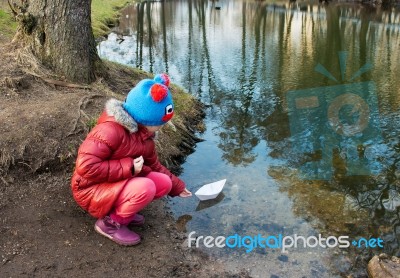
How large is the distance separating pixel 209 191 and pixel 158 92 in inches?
81.4

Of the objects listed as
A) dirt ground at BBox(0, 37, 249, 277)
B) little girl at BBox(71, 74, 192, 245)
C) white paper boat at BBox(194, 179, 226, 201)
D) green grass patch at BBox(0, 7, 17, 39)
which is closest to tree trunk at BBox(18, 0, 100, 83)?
dirt ground at BBox(0, 37, 249, 277)

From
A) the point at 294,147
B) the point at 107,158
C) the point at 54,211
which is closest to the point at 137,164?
the point at 107,158

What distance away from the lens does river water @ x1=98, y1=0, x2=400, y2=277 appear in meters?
4.79

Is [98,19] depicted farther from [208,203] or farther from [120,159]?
[120,159]

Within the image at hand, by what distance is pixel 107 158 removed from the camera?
156 inches

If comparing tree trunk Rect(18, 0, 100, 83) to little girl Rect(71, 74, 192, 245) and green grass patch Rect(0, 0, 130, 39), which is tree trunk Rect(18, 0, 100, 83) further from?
little girl Rect(71, 74, 192, 245)

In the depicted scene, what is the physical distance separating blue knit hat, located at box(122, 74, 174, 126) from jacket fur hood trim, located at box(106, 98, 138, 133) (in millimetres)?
91

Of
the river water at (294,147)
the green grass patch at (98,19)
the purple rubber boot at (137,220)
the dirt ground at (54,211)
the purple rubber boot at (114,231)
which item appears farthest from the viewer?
the green grass patch at (98,19)

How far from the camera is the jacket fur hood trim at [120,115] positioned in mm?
3885

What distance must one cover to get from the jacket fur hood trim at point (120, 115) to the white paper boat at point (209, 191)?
5.89 ft

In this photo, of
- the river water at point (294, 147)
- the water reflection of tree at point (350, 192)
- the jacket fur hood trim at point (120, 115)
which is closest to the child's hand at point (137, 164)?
the jacket fur hood trim at point (120, 115)

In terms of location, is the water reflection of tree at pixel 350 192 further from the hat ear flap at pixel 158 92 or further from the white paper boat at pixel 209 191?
the hat ear flap at pixel 158 92

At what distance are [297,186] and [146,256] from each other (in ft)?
9.19

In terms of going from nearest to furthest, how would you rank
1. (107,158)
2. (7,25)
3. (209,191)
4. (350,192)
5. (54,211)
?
(107,158)
(54,211)
(209,191)
(350,192)
(7,25)
